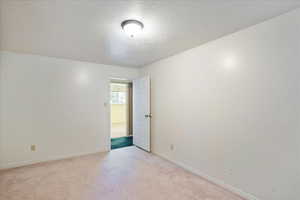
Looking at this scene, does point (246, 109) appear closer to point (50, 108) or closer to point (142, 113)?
point (142, 113)

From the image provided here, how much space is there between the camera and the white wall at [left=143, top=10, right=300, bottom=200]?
175cm

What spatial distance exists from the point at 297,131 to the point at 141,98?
10.7ft

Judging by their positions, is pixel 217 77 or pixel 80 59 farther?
pixel 80 59

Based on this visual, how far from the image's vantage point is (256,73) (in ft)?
6.61

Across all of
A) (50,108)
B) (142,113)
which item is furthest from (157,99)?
(50,108)

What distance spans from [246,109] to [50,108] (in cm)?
384

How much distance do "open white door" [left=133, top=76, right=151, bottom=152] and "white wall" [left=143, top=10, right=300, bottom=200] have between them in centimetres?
99

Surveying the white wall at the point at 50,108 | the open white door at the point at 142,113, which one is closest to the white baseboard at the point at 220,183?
the open white door at the point at 142,113

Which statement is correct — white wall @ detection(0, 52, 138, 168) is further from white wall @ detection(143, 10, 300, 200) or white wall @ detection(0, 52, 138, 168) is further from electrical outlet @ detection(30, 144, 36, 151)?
white wall @ detection(143, 10, 300, 200)

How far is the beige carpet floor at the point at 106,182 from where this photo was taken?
215 centimetres

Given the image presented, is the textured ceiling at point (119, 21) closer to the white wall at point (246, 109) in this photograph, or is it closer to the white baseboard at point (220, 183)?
the white wall at point (246, 109)

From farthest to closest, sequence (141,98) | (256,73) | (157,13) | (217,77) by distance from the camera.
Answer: (141,98)
(217,77)
(256,73)
(157,13)

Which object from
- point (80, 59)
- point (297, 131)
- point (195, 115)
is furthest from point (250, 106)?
point (80, 59)

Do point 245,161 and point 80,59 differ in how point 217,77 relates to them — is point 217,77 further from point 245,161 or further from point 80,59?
point 80,59
